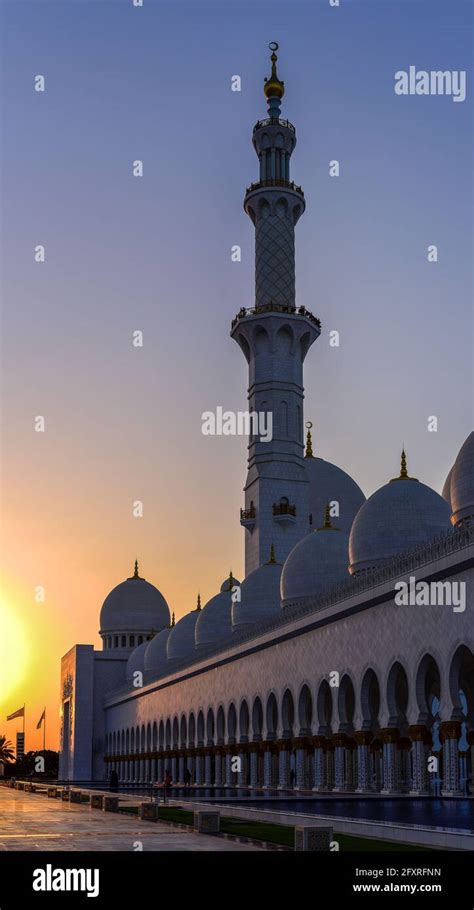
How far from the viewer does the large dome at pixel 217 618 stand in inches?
2372

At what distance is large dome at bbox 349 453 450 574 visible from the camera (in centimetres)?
3750

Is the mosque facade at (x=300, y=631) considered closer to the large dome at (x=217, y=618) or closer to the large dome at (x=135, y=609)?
the large dome at (x=217, y=618)

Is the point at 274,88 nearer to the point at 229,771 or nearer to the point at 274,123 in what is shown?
the point at 274,123

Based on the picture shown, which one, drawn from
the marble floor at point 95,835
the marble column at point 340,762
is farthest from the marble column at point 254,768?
the marble floor at point 95,835

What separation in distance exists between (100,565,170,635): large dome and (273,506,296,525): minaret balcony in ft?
115

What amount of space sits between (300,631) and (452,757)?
12800 mm

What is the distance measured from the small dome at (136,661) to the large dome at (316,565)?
35.6 meters

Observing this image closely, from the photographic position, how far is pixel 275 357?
54.9m

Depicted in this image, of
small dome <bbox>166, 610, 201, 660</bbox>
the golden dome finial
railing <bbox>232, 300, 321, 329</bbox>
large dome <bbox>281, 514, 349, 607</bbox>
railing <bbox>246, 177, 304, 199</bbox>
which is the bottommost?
small dome <bbox>166, 610, 201, 660</bbox>

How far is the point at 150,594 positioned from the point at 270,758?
145 feet

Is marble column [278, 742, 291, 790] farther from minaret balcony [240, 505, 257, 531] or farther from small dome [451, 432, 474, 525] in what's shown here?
minaret balcony [240, 505, 257, 531]

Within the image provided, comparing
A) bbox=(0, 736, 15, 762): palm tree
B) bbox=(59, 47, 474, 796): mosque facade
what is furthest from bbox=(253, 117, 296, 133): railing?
bbox=(0, 736, 15, 762): palm tree

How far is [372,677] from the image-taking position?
3447 cm

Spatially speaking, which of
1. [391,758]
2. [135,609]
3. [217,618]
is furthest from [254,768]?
[135,609]
